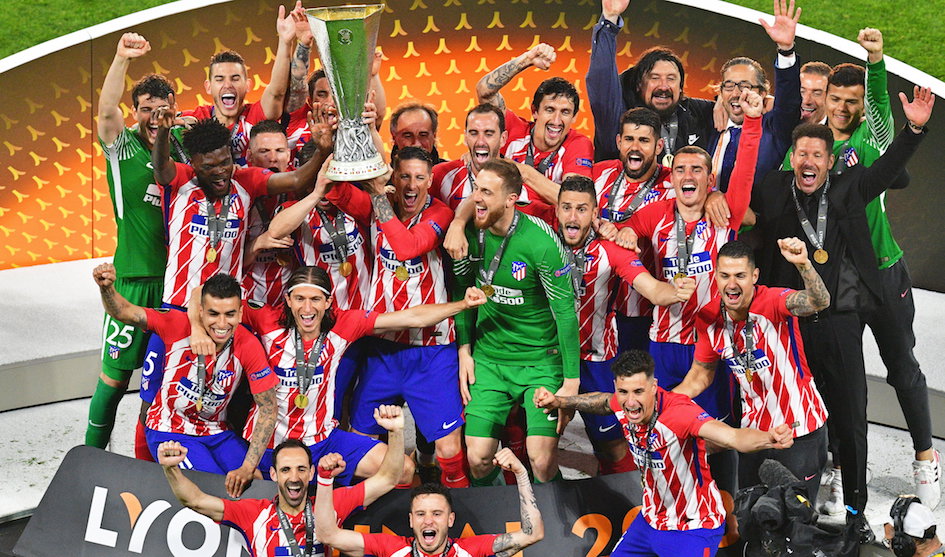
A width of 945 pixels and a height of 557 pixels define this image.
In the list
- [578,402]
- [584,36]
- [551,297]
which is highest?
[584,36]

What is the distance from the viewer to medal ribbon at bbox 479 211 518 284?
6230 millimetres

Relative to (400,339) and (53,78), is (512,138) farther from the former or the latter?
(53,78)

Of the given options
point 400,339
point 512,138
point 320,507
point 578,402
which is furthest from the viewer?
point 512,138

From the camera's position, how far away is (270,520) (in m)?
5.78

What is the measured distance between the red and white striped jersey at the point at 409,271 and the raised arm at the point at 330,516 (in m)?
1.04

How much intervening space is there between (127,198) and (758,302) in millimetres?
3214

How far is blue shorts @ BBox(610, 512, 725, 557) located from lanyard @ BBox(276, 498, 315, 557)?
1.36 meters

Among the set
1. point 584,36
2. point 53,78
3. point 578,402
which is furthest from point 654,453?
point 53,78

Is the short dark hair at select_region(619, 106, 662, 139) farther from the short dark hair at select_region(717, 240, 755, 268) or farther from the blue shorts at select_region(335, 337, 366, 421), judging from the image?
the blue shorts at select_region(335, 337, 366, 421)

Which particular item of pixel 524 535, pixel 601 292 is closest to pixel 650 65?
pixel 601 292

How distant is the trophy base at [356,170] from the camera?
556 cm

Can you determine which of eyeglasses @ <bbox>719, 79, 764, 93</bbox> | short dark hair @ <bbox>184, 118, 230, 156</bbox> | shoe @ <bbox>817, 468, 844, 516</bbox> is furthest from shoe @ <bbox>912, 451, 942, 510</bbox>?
short dark hair @ <bbox>184, 118, 230, 156</bbox>

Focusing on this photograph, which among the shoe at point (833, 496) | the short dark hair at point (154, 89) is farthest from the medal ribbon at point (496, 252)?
the shoe at point (833, 496)

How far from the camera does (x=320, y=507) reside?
18.6ft
